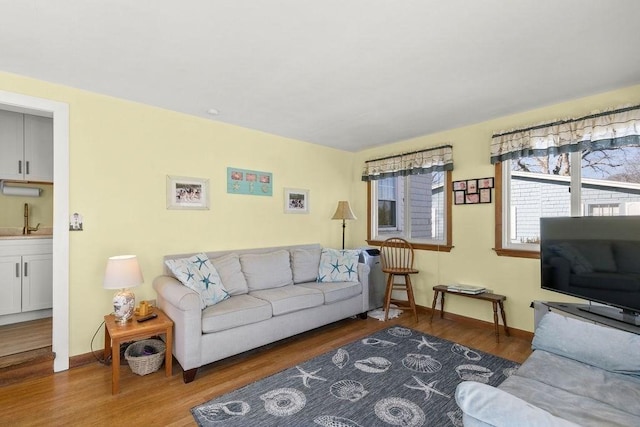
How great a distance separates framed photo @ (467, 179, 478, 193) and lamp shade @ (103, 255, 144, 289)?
3.53m

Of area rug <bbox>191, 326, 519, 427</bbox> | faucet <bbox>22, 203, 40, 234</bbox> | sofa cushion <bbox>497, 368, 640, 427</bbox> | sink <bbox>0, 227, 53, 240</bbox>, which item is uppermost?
faucet <bbox>22, 203, 40, 234</bbox>

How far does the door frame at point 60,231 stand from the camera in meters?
2.50

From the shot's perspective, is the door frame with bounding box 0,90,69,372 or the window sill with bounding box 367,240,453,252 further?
the window sill with bounding box 367,240,453,252

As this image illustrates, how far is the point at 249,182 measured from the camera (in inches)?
149

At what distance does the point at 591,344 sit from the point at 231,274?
2.81 meters

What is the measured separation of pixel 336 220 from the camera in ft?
15.8

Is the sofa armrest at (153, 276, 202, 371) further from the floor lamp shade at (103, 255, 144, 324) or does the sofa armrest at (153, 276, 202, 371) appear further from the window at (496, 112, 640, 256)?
the window at (496, 112, 640, 256)

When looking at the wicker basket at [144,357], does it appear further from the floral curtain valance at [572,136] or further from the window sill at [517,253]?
the floral curtain valance at [572,136]

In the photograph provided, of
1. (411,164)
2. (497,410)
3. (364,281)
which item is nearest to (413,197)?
(411,164)

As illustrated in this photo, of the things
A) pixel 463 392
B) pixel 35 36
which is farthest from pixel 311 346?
pixel 35 36

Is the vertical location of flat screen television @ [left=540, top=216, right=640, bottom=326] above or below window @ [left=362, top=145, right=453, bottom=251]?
below

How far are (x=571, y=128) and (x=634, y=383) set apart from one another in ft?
7.35

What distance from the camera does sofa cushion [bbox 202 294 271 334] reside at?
246 centimetres

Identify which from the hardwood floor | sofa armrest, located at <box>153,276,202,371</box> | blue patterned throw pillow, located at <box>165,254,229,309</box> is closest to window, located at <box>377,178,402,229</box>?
the hardwood floor
